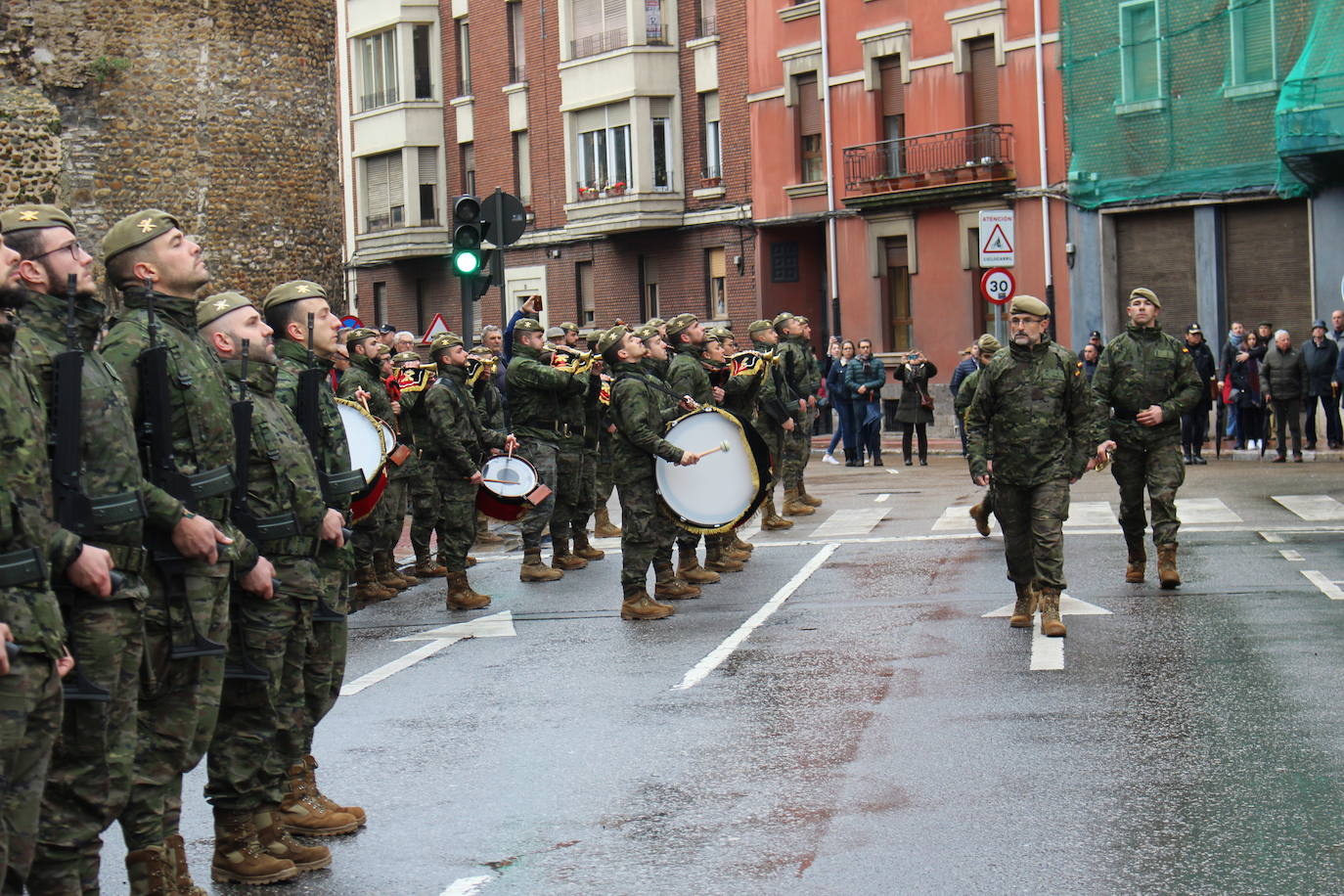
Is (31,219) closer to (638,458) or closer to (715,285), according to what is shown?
(638,458)

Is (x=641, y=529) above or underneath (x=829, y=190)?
underneath

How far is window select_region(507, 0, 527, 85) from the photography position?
1905 inches

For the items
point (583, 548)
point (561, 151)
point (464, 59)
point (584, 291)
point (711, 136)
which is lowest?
point (583, 548)

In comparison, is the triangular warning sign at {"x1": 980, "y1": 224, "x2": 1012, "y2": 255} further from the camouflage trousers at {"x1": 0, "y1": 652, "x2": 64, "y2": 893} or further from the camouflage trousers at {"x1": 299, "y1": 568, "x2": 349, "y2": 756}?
the camouflage trousers at {"x1": 0, "y1": 652, "x2": 64, "y2": 893}

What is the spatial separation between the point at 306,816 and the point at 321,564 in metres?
A: 0.94

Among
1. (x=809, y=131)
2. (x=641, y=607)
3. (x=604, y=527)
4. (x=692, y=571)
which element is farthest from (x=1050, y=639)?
(x=809, y=131)

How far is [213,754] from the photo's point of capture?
21.8 feet

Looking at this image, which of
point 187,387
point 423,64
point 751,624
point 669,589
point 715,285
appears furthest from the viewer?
point 423,64

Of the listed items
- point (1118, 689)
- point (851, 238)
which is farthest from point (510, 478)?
point (851, 238)

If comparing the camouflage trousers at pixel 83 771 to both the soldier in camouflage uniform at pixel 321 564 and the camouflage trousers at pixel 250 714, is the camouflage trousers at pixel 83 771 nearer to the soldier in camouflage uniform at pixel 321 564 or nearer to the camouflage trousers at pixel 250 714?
the camouflage trousers at pixel 250 714

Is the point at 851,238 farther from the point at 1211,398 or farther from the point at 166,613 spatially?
the point at 166,613

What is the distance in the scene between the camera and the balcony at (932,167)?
120 ft

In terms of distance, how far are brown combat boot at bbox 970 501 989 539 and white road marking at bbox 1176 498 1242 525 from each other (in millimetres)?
1696

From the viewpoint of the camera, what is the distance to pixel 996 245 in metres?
26.4
